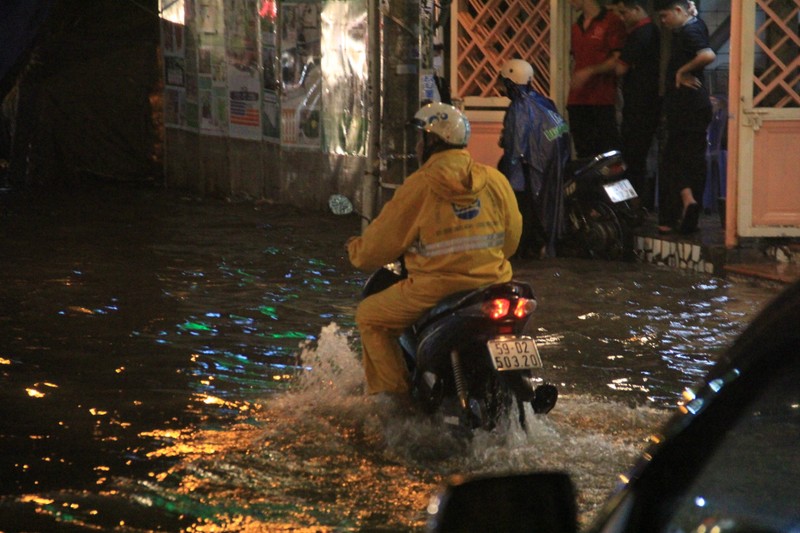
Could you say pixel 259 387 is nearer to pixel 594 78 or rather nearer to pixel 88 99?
pixel 594 78

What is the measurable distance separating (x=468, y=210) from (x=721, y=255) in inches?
202

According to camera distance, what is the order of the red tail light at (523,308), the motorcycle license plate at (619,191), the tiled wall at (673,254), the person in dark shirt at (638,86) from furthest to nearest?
1. the person in dark shirt at (638,86)
2. the motorcycle license plate at (619,191)
3. the tiled wall at (673,254)
4. the red tail light at (523,308)

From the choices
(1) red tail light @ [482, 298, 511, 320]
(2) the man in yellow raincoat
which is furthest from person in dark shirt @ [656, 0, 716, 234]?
(1) red tail light @ [482, 298, 511, 320]

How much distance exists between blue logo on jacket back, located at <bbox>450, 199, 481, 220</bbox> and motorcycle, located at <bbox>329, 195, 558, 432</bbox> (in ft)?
1.20

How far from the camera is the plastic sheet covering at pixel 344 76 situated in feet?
45.9

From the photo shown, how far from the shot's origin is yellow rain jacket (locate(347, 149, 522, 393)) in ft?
19.0

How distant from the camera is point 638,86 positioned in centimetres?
1172

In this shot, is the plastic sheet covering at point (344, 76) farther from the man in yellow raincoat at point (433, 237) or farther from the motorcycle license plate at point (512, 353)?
the motorcycle license plate at point (512, 353)

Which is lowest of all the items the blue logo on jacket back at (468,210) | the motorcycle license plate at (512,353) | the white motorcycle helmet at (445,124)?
the motorcycle license plate at (512,353)

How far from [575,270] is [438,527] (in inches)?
340

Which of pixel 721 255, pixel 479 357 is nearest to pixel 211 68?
pixel 721 255

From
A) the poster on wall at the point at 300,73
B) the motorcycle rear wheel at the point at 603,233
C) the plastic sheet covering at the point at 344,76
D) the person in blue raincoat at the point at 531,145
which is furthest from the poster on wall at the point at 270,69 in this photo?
the motorcycle rear wheel at the point at 603,233

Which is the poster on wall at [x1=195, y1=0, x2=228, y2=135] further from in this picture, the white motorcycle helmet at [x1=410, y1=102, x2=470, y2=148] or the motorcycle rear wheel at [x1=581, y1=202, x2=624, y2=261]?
the white motorcycle helmet at [x1=410, y1=102, x2=470, y2=148]

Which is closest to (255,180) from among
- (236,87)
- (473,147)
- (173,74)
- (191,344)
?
(236,87)
